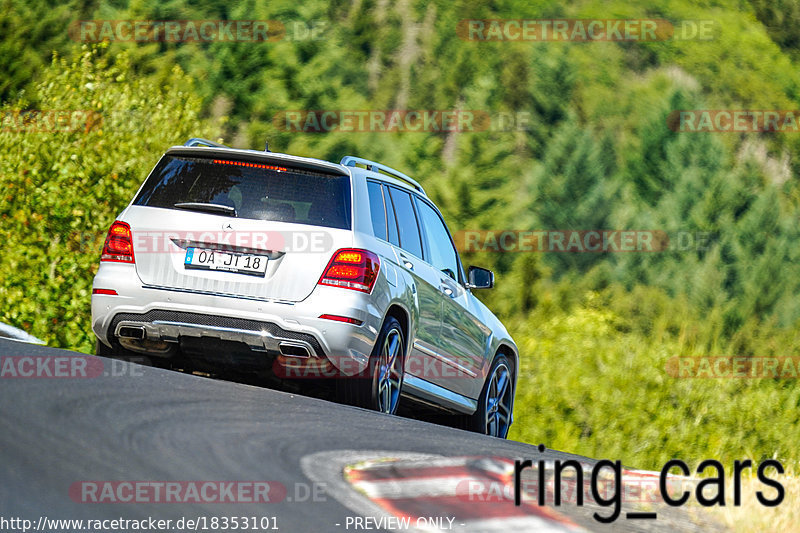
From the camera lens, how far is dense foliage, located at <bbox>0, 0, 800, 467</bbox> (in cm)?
2386

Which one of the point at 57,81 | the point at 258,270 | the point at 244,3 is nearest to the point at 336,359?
the point at 258,270

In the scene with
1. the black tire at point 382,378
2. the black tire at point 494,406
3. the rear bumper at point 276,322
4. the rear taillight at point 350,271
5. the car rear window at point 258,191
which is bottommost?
the black tire at point 494,406

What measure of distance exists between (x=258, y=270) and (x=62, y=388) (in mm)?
1649

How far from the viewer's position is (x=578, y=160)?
8106 cm

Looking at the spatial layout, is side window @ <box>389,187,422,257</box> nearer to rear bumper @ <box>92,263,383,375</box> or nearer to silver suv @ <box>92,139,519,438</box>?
silver suv @ <box>92,139,519,438</box>

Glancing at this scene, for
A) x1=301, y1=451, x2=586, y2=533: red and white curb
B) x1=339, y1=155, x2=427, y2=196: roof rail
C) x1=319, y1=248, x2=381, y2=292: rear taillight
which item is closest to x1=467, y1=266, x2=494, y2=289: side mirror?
x1=339, y1=155, x2=427, y2=196: roof rail

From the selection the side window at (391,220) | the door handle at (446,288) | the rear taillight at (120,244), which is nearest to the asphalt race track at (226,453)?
the rear taillight at (120,244)

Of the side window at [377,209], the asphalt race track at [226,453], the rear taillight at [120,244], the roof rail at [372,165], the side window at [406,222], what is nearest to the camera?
the asphalt race track at [226,453]

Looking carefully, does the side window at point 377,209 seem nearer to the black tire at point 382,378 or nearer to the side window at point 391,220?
the side window at point 391,220

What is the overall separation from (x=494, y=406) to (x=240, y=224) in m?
4.03

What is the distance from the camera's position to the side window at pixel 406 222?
31.5 feet

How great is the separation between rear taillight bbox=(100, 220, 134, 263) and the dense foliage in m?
12.3

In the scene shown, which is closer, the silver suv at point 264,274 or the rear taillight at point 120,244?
the silver suv at point 264,274

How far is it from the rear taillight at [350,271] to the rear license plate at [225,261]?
448 mm
